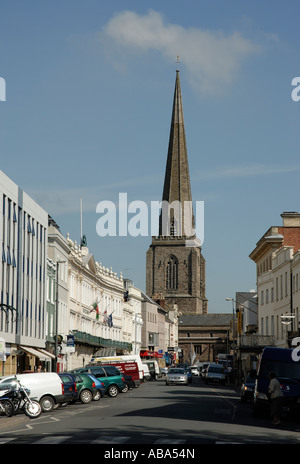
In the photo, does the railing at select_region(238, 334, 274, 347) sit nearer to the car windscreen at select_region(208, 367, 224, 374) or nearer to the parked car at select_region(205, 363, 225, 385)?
the car windscreen at select_region(208, 367, 224, 374)

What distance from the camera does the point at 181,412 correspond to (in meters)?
29.1

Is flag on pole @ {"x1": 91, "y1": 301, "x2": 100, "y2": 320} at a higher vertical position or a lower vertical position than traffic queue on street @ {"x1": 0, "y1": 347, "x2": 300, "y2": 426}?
higher

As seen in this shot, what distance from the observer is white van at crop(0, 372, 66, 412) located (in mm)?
30812

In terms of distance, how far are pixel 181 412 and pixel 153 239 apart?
494 ft

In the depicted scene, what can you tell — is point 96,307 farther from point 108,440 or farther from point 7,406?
point 108,440

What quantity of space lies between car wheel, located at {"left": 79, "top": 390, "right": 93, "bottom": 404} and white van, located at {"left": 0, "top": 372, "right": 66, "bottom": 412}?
6642 millimetres

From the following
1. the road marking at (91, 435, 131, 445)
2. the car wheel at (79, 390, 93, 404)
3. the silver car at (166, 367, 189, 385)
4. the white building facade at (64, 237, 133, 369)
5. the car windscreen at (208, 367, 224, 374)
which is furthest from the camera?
the white building facade at (64, 237, 133, 369)

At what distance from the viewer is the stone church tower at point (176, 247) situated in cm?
17662

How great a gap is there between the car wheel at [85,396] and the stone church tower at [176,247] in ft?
444

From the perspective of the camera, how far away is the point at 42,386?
31.5m

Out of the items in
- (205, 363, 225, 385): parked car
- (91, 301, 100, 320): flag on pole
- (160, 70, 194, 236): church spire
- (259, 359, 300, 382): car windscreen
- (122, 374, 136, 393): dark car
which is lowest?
(205, 363, 225, 385): parked car

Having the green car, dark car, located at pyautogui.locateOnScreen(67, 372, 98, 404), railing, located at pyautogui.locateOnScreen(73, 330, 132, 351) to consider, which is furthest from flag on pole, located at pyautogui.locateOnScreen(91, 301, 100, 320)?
dark car, located at pyautogui.locateOnScreen(67, 372, 98, 404)

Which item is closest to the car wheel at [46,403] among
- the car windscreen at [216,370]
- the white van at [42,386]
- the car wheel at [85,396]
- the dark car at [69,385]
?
the white van at [42,386]
